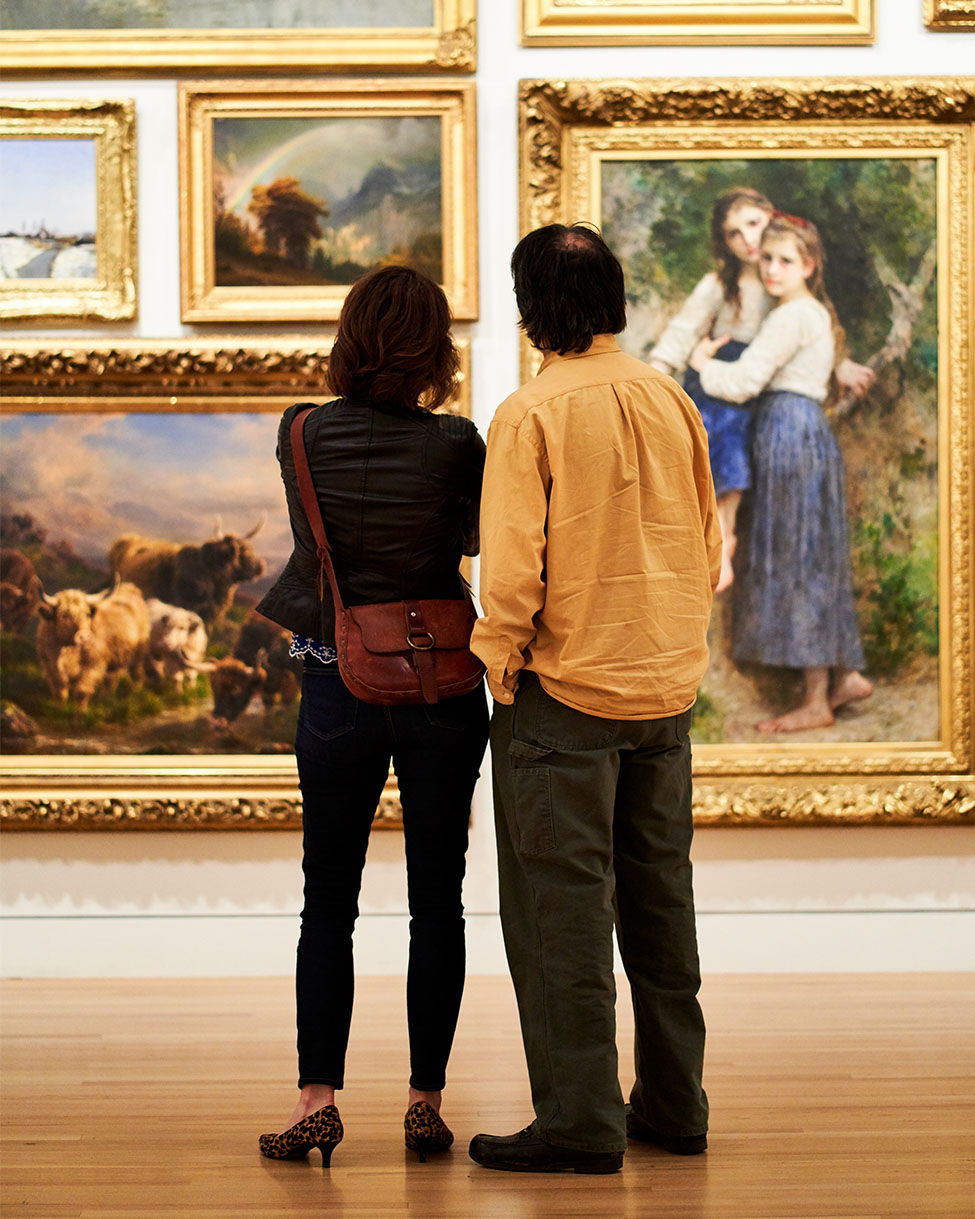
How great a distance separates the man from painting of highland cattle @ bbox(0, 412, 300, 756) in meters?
2.06

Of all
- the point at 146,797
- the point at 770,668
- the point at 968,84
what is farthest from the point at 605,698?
the point at 968,84

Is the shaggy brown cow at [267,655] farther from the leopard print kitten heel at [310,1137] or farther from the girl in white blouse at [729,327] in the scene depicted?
the leopard print kitten heel at [310,1137]

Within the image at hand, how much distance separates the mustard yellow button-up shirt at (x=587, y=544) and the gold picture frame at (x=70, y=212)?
8.17 ft

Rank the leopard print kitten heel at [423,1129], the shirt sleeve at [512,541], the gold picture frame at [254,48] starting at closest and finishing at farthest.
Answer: the shirt sleeve at [512,541] → the leopard print kitten heel at [423,1129] → the gold picture frame at [254,48]

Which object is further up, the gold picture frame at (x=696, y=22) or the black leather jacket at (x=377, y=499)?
the gold picture frame at (x=696, y=22)

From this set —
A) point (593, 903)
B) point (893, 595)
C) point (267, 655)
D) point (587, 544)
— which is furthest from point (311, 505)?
point (893, 595)

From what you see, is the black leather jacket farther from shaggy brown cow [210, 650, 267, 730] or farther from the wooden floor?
shaggy brown cow [210, 650, 267, 730]

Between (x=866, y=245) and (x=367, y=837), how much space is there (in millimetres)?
3106

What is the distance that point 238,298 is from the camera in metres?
4.64

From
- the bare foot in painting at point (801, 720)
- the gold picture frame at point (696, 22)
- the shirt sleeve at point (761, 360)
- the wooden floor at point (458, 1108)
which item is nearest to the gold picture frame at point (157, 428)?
the wooden floor at point (458, 1108)

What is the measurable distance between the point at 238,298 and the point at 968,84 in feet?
9.24

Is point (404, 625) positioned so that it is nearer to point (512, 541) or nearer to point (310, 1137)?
point (512, 541)

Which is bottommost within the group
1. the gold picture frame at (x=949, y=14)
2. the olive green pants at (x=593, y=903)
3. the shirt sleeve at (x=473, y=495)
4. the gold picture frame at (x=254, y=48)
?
the olive green pants at (x=593, y=903)

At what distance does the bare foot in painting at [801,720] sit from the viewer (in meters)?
4.69
